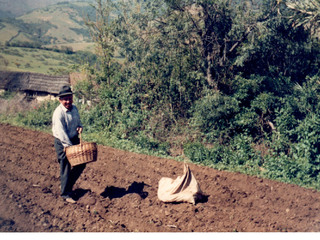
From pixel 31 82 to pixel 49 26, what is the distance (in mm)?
23800

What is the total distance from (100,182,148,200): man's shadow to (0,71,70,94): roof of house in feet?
54.3

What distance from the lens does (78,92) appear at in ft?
43.4

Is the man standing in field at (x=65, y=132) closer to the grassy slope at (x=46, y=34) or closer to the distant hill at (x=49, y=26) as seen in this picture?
the grassy slope at (x=46, y=34)

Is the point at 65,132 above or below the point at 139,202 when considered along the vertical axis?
above

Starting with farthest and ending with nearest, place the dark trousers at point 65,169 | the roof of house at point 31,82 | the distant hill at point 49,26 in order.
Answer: the distant hill at point 49,26, the roof of house at point 31,82, the dark trousers at point 65,169

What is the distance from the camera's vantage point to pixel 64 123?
4930 mm

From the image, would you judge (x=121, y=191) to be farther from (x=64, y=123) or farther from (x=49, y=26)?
(x=49, y=26)

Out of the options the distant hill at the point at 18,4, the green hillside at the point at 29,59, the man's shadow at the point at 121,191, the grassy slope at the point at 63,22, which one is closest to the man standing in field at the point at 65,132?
the man's shadow at the point at 121,191

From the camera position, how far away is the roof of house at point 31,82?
69.8 feet

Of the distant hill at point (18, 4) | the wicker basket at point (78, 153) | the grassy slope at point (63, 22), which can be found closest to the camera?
the wicker basket at point (78, 153)

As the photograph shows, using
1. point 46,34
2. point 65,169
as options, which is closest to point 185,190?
point 65,169

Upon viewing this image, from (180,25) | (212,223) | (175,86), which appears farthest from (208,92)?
(212,223)

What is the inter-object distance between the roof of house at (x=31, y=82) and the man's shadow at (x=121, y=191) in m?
16.6

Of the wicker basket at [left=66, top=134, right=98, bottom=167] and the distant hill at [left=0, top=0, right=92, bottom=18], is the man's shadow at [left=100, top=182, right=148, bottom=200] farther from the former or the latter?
the distant hill at [left=0, top=0, right=92, bottom=18]
